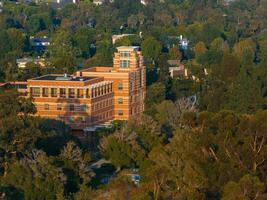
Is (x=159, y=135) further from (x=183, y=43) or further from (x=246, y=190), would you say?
(x=183, y=43)

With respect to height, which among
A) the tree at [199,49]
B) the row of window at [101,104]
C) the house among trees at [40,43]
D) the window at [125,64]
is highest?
the window at [125,64]

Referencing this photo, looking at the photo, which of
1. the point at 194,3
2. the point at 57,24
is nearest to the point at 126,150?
the point at 57,24

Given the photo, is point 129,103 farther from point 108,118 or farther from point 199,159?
point 199,159

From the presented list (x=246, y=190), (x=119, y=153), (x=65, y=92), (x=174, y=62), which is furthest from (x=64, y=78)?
(x=174, y=62)

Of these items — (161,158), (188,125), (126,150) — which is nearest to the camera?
(161,158)

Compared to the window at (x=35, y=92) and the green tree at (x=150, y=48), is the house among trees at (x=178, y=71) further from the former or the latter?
the window at (x=35, y=92)

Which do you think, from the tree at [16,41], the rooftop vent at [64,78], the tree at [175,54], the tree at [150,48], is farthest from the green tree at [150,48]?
the rooftop vent at [64,78]

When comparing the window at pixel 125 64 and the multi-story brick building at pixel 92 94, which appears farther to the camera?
the window at pixel 125 64
